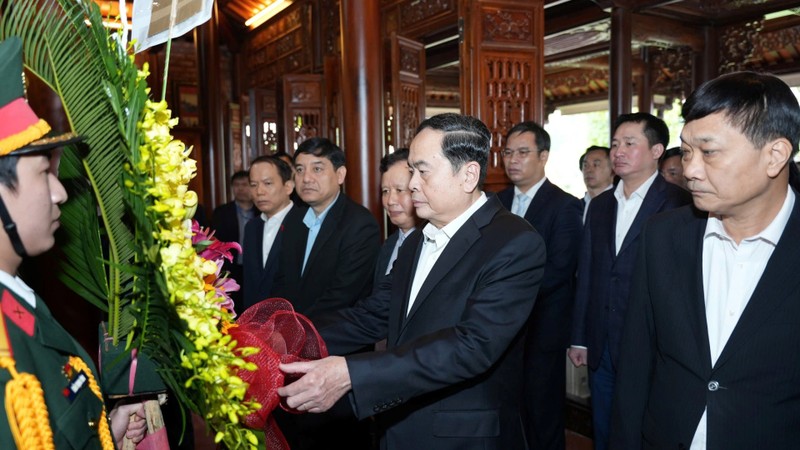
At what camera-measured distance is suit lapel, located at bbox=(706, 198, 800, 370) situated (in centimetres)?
125

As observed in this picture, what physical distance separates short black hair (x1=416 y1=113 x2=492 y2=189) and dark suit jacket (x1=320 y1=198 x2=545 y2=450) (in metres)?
0.14

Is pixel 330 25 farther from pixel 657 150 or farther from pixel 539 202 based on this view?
pixel 657 150

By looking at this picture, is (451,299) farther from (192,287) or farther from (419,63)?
(419,63)

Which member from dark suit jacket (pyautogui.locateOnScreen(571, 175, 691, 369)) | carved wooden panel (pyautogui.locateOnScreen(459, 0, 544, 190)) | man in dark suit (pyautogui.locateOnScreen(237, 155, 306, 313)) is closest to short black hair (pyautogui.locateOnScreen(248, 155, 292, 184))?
man in dark suit (pyautogui.locateOnScreen(237, 155, 306, 313))

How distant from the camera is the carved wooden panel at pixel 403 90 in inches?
174

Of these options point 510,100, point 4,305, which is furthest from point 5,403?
point 510,100

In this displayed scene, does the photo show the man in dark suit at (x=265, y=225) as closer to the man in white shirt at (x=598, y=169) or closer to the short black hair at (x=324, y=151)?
the short black hair at (x=324, y=151)

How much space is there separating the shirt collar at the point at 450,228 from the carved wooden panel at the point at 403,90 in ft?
8.87

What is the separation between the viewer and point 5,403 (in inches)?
34.4

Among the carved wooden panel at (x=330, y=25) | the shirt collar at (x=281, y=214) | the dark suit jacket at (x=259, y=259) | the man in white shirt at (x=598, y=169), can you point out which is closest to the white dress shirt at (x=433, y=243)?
the dark suit jacket at (x=259, y=259)

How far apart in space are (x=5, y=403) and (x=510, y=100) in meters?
3.64

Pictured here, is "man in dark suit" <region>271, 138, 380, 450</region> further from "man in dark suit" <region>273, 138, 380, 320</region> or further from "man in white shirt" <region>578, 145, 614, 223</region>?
"man in white shirt" <region>578, 145, 614, 223</region>

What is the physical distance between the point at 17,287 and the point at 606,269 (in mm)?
2217

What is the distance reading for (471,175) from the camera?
1.64 m
